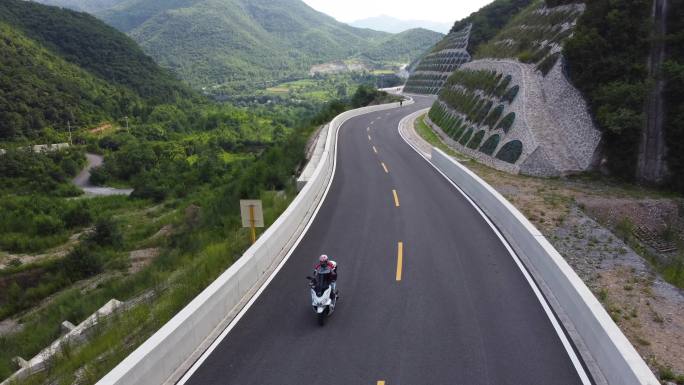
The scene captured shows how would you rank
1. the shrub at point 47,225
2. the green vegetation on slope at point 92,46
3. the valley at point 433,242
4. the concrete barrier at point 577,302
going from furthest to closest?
the green vegetation on slope at point 92,46 < the shrub at point 47,225 < the valley at point 433,242 < the concrete barrier at point 577,302

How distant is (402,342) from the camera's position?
8.15 meters

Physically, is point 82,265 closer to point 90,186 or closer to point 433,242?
point 433,242

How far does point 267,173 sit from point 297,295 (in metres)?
13.6

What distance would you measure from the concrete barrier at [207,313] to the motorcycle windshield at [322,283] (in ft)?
6.32

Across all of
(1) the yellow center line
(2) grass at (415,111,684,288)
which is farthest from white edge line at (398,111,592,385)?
(1) the yellow center line

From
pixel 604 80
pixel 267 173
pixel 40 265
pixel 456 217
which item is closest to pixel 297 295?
pixel 456 217

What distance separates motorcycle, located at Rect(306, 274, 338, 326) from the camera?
348 inches

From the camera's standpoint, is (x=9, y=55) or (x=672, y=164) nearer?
(x=672, y=164)

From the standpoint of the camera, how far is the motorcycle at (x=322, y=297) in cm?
884

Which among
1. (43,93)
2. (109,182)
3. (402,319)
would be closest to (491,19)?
(109,182)

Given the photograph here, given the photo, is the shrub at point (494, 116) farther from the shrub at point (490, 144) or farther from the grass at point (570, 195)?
the grass at point (570, 195)

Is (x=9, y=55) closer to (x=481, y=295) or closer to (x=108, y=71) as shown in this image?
(x=108, y=71)

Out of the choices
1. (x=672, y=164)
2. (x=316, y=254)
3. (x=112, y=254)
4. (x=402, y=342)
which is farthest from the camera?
(x=112, y=254)

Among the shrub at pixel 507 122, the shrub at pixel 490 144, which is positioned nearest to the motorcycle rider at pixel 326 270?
the shrub at pixel 490 144
